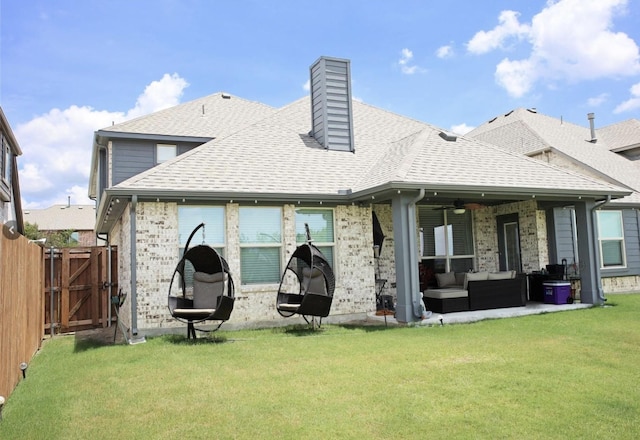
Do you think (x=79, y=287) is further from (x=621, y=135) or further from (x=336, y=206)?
(x=621, y=135)

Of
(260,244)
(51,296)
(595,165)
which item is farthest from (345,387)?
(595,165)

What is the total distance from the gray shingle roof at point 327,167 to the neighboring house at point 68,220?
98.9 feet

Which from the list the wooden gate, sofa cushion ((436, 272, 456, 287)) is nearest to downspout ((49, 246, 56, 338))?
the wooden gate

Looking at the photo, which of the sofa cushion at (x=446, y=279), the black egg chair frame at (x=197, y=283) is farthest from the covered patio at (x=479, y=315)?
the black egg chair frame at (x=197, y=283)

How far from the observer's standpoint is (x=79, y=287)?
11781 mm

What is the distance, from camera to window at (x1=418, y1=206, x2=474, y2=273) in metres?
13.0

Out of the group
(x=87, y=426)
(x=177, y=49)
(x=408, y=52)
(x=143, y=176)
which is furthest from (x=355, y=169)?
(x=87, y=426)

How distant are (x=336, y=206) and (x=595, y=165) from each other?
11161 millimetres

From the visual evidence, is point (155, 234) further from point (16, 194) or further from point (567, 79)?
point (567, 79)

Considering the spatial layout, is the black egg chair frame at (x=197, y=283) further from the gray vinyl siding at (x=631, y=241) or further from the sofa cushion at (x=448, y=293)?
the gray vinyl siding at (x=631, y=241)

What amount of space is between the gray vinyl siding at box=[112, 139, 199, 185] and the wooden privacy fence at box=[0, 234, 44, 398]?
7.50m

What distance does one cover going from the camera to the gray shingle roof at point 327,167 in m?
10.2

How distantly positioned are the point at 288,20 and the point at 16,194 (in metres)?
10.7

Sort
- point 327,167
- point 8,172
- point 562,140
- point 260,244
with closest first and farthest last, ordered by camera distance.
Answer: point 260,244
point 327,167
point 8,172
point 562,140
